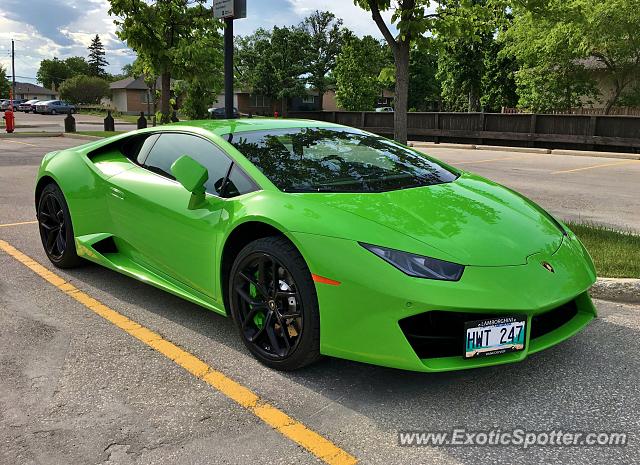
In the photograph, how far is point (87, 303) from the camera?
4.17 meters

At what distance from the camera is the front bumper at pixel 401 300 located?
2.57 metres

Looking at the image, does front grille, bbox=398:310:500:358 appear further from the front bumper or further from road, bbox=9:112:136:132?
road, bbox=9:112:136:132

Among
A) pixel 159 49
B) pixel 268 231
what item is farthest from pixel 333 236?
pixel 159 49

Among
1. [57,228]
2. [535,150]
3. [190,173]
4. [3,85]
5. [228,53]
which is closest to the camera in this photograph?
[190,173]

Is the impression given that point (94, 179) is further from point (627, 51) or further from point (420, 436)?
point (627, 51)

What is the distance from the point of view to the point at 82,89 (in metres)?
72.7

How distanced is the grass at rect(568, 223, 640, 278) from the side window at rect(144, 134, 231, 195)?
299cm

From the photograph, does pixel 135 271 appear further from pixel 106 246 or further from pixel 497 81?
pixel 497 81

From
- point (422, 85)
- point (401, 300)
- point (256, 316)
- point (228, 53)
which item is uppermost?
point (422, 85)

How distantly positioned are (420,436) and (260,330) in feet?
3.41

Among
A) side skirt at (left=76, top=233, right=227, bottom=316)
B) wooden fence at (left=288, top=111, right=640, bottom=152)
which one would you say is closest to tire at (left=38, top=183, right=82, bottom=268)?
side skirt at (left=76, top=233, right=227, bottom=316)

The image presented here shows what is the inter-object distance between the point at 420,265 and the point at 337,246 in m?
0.40

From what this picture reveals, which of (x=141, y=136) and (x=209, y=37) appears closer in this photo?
(x=141, y=136)

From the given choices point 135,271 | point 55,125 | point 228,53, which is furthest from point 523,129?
point 55,125
